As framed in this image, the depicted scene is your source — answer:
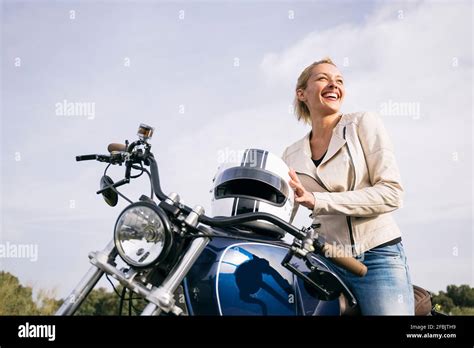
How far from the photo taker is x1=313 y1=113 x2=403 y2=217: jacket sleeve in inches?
96.1

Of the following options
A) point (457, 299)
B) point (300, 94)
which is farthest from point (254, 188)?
point (457, 299)

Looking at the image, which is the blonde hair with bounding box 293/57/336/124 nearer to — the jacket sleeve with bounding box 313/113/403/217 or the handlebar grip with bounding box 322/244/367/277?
the jacket sleeve with bounding box 313/113/403/217

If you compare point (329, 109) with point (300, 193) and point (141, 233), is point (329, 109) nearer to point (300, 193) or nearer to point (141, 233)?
point (300, 193)

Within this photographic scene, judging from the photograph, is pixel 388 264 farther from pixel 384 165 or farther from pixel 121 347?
pixel 121 347

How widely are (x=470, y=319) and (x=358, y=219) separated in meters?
0.69

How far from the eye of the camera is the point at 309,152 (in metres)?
3.06

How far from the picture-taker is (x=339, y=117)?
3.08 meters

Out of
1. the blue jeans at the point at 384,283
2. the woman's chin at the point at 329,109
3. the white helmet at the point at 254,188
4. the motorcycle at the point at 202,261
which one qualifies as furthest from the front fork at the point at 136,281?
the woman's chin at the point at 329,109

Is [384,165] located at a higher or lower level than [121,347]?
higher

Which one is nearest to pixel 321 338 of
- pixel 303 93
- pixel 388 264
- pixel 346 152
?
pixel 388 264

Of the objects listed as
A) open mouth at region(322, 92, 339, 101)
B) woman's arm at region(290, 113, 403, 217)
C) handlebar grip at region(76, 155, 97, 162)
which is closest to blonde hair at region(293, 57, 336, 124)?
open mouth at region(322, 92, 339, 101)

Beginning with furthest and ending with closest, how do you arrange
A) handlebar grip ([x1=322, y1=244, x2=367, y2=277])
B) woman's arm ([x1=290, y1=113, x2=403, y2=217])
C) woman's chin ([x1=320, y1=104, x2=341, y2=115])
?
woman's chin ([x1=320, y1=104, x2=341, y2=115]), woman's arm ([x1=290, y1=113, x2=403, y2=217]), handlebar grip ([x1=322, y1=244, x2=367, y2=277])

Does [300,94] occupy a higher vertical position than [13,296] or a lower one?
higher

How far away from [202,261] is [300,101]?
1.64 m
